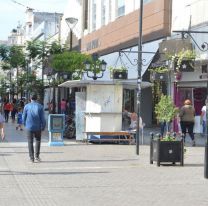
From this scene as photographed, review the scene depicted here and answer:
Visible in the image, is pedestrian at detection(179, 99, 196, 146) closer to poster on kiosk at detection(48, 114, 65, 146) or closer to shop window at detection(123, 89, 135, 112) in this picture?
poster on kiosk at detection(48, 114, 65, 146)

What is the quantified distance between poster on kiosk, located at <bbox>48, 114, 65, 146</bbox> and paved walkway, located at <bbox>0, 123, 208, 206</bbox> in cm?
266

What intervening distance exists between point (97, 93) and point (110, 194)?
12.2 metres

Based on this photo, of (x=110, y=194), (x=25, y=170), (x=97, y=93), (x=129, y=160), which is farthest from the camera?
(x=97, y=93)

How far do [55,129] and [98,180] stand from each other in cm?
935

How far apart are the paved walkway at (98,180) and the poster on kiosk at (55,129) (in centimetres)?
266

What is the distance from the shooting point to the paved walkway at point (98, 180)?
31.7 feet

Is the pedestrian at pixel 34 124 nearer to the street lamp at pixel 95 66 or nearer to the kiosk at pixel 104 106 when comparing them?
the kiosk at pixel 104 106

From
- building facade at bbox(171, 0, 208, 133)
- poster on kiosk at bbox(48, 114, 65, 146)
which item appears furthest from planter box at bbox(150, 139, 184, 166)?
building facade at bbox(171, 0, 208, 133)

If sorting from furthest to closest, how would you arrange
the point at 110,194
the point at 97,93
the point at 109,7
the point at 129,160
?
the point at 109,7 < the point at 97,93 < the point at 129,160 < the point at 110,194

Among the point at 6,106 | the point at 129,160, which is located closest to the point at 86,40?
the point at 6,106

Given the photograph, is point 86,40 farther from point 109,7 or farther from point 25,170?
point 25,170

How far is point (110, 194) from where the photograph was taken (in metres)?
10.2

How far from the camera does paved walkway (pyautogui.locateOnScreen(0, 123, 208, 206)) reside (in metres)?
9.66

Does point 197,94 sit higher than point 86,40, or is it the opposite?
point 86,40
